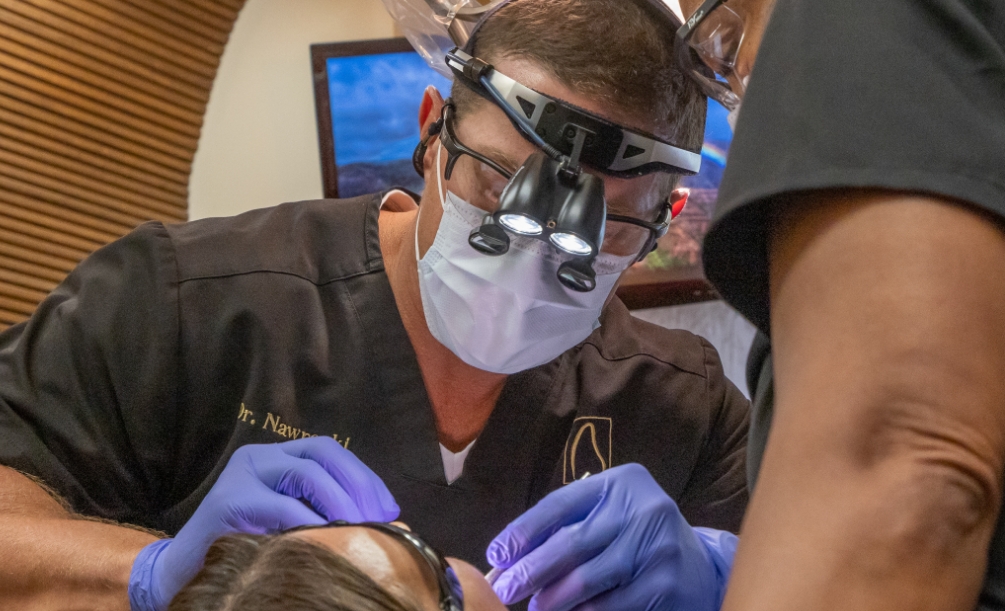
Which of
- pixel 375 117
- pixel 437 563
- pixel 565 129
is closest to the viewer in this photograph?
pixel 437 563

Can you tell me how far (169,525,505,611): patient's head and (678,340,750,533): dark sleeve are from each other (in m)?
1.03

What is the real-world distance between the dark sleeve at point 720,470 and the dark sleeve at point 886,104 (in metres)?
1.38

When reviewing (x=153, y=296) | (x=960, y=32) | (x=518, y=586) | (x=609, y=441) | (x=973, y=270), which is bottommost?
(x=609, y=441)

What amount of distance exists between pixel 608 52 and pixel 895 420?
103 cm

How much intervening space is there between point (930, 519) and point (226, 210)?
2858 millimetres

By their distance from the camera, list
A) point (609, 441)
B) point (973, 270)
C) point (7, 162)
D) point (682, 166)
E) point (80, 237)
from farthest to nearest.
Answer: point (80, 237) < point (7, 162) < point (609, 441) < point (682, 166) < point (973, 270)

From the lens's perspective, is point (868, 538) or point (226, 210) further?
point (226, 210)

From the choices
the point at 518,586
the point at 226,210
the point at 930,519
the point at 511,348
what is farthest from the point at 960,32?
the point at 226,210

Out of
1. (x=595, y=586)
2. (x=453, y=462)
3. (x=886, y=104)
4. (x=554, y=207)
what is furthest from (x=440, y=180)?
(x=886, y=104)

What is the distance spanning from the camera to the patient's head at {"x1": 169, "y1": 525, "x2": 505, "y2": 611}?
0.81 m

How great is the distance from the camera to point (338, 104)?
9.44 feet

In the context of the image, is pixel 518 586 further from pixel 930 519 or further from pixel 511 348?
pixel 930 519

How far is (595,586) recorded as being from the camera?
1096mm

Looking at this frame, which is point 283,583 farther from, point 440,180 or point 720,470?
point 720,470
